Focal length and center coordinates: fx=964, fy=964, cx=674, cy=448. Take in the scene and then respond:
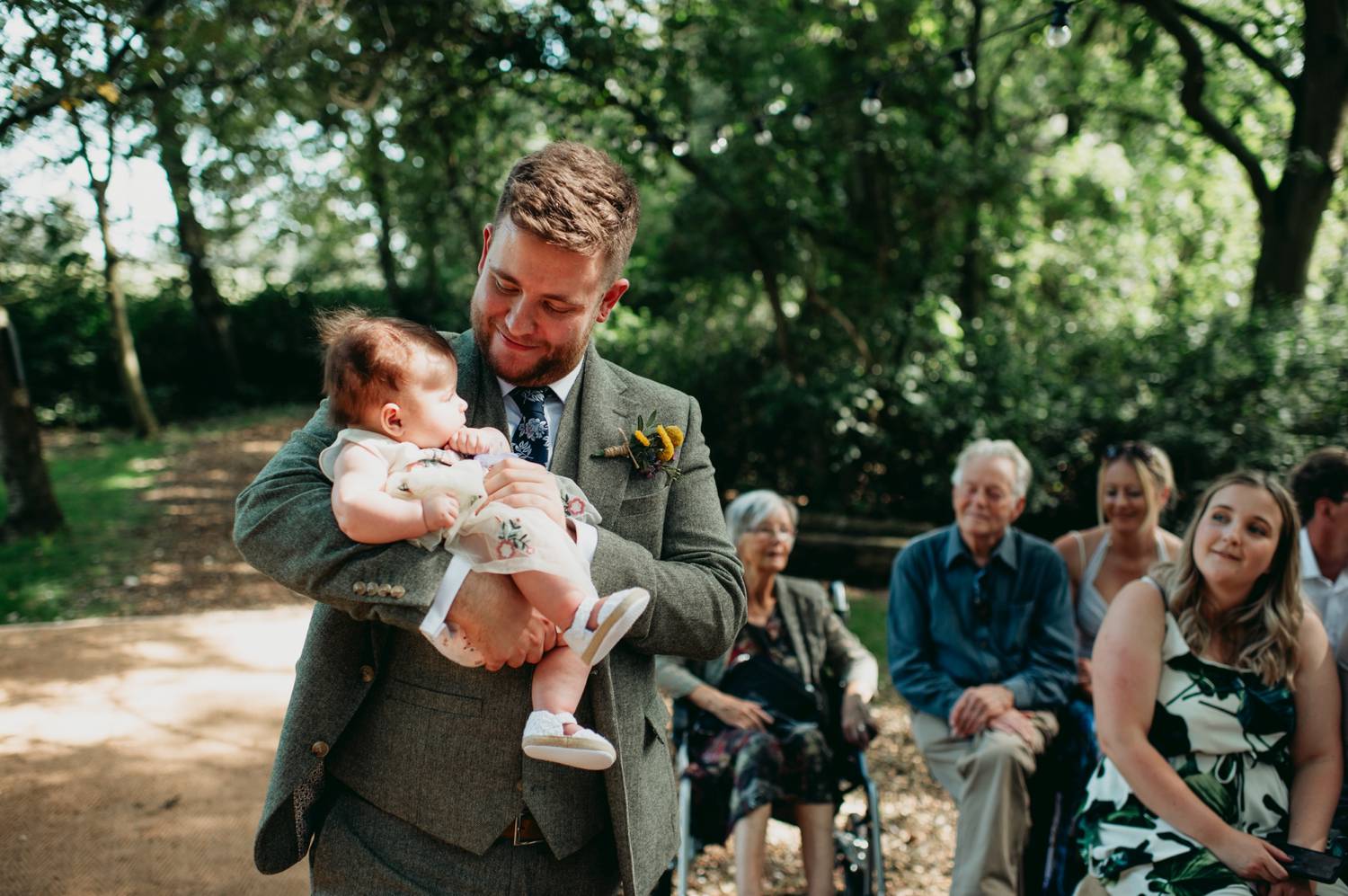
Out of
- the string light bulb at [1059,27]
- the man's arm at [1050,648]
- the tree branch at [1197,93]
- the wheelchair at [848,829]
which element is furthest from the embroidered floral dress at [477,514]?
the tree branch at [1197,93]

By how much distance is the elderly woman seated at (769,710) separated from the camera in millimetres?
3457

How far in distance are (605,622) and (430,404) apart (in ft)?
1.73

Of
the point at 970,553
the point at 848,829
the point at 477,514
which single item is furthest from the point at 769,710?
the point at 477,514

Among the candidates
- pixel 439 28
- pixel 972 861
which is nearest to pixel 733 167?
pixel 439 28

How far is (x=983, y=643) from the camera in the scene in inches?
150

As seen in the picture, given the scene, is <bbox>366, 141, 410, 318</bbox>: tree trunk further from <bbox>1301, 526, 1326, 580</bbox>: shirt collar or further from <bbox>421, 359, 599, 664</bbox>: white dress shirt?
<bbox>421, 359, 599, 664</bbox>: white dress shirt

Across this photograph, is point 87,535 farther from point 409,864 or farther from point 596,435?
point 596,435

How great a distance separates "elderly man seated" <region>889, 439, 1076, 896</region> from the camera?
344cm

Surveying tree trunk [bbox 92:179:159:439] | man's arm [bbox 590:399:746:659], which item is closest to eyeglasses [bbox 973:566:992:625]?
man's arm [bbox 590:399:746:659]

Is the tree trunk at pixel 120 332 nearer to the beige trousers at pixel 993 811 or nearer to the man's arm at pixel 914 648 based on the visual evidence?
the man's arm at pixel 914 648

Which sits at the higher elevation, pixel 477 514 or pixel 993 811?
pixel 477 514

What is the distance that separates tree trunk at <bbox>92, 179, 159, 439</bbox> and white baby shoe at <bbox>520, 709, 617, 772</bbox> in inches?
409

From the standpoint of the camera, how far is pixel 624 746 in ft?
5.69

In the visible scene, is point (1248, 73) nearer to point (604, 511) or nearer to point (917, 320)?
point (917, 320)
